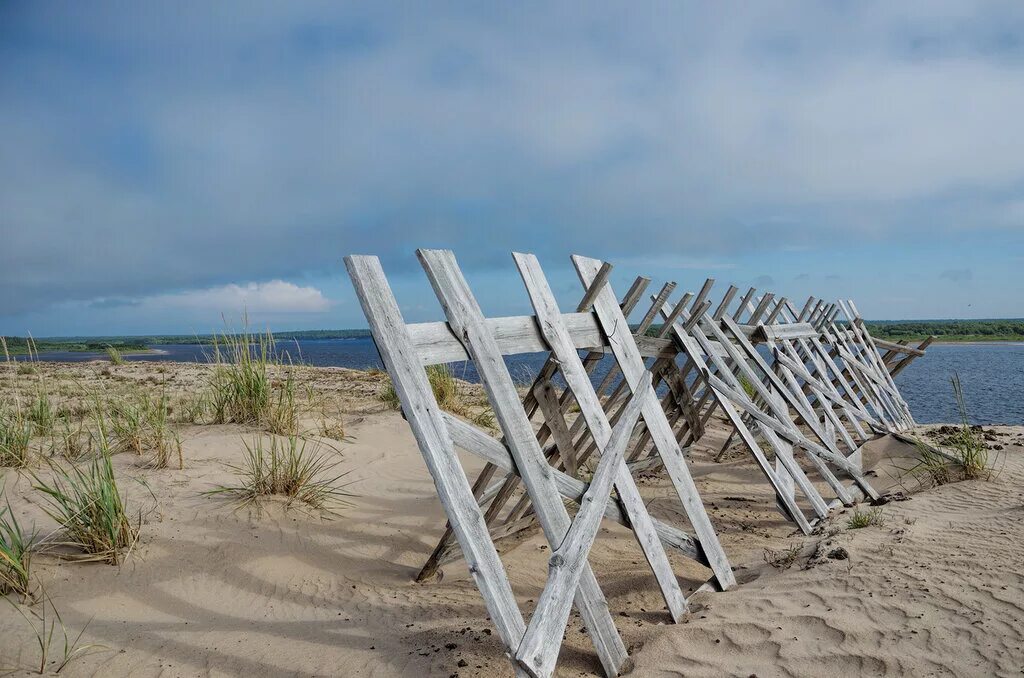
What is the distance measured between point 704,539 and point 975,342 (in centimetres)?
6255

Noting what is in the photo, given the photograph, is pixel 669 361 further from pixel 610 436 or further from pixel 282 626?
pixel 282 626

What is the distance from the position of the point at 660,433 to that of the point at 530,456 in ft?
3.83

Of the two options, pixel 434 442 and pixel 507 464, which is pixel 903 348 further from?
pixel 434 442

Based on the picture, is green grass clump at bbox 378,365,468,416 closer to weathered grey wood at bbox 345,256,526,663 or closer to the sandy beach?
the sandy beach

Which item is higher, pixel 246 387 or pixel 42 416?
pixel 246 387

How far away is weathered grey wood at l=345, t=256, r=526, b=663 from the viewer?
8.49 feet

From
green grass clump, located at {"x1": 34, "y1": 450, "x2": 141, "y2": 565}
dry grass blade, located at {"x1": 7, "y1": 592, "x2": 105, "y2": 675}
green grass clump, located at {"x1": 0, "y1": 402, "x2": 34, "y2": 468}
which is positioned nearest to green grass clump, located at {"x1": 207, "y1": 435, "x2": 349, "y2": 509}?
green grass clump, located at {"x1": 34, "y1": 450, "x2": 141, "y2": 565}

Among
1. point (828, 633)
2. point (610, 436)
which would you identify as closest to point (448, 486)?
point (610, 436)

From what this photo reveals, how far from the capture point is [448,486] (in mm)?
2691

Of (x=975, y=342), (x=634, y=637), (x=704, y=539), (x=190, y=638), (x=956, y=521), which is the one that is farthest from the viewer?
(x=975, y=342)

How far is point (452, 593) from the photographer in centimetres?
409

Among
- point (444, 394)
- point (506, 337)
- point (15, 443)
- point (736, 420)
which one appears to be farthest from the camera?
point (444, 394)

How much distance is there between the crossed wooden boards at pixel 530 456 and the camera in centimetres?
262

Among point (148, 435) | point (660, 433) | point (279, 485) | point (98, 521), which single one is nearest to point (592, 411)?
point (660, 433)
